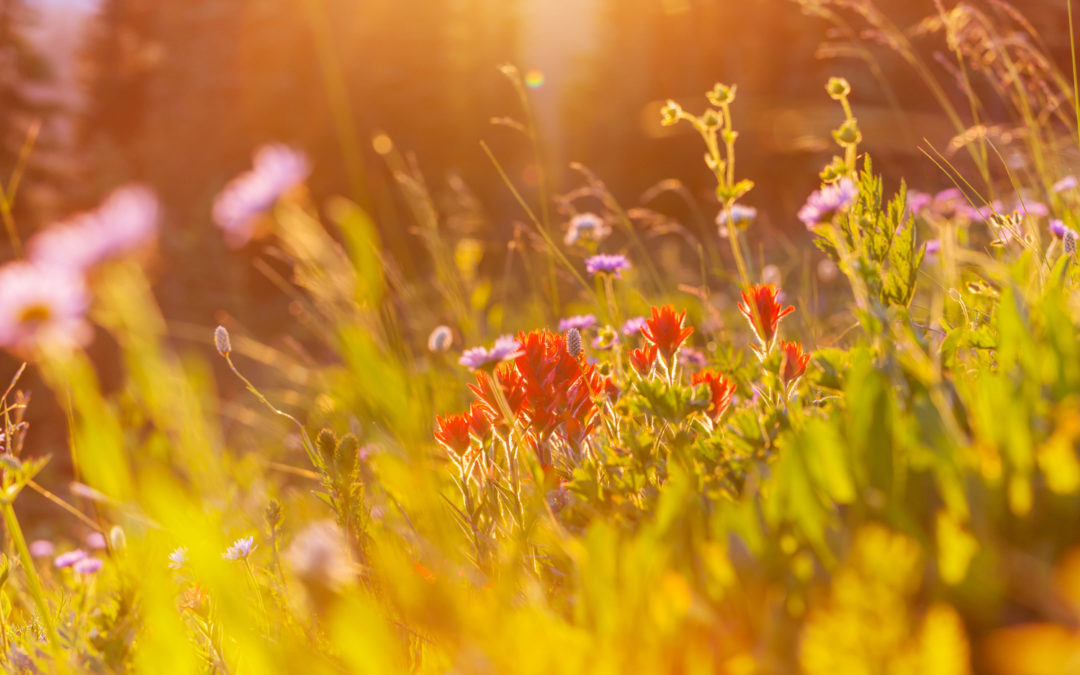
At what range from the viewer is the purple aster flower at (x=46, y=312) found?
2.69 feet

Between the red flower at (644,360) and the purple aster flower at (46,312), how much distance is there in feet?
3.19

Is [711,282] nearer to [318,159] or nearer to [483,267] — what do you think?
[483,267]

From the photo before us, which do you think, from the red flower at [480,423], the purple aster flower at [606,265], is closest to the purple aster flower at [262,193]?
the red flower at [480,423]

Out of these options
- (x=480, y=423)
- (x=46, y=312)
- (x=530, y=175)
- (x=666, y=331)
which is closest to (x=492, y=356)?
(x=480, y=423)

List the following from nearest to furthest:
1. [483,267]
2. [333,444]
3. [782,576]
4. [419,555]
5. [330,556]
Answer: [330,556]
[782,576]
[333,444]
[419,555]
[483,267]

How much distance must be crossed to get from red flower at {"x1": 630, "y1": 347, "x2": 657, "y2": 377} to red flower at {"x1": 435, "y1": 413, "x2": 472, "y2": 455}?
38 cm

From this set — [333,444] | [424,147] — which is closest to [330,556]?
[333,444]

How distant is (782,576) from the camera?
790 mm

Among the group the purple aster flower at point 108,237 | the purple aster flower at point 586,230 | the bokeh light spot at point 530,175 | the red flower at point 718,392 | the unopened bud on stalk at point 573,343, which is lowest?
the bokeh light spot at point 530,175

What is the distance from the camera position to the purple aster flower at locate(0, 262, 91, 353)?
82cm

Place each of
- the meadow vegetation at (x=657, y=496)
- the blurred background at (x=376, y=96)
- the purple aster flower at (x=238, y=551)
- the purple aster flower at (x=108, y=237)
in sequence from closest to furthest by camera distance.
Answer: the meadow vegetation at (x=657, y=496) < the purple aster flower at (x=108, y=237) < the purple aster flower at (x=238, y=551) < the blurred background at (x=376, y=96)

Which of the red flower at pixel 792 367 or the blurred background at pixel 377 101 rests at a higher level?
the red flower at pixel 792 367

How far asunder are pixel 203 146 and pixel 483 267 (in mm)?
8649

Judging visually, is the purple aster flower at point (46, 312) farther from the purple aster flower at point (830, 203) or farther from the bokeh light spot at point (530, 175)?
the bokeh light spot at point (530, 175)
